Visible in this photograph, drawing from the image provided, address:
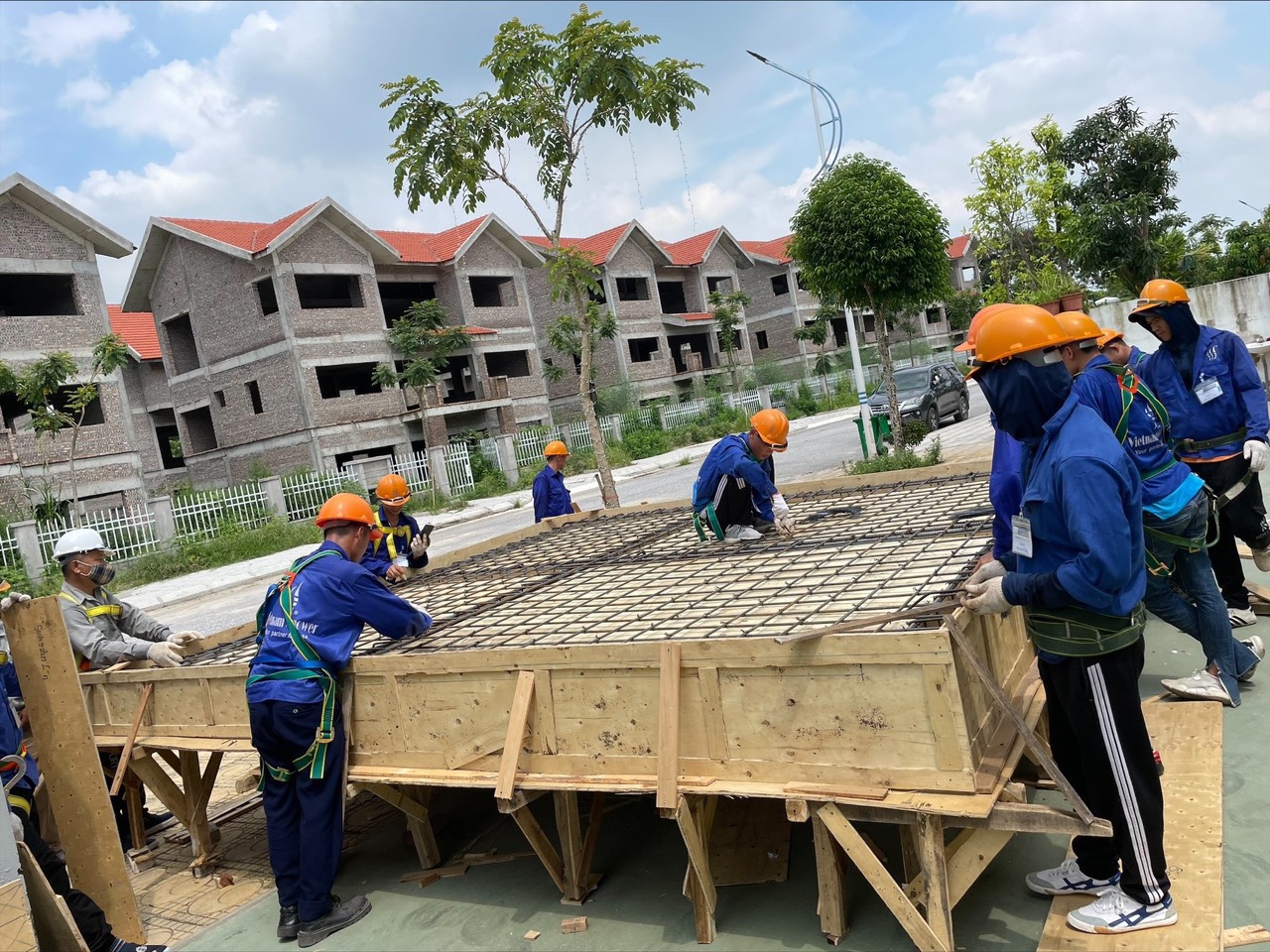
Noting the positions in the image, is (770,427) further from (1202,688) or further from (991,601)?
(991,601)

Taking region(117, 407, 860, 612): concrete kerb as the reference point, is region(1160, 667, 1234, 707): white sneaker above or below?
below

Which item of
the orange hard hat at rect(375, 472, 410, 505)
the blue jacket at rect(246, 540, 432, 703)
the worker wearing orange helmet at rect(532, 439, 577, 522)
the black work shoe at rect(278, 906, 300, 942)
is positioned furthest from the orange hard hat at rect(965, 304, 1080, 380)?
the worker wearing orange helmet at rect(532, 439, 577, 522)

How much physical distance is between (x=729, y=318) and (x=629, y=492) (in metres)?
20.6

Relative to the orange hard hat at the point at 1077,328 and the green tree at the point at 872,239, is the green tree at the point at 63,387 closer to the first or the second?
the green tree at the point at 872,239

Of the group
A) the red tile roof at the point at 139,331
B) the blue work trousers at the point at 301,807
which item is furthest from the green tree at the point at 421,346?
the blue work trousers at the point at 301,807

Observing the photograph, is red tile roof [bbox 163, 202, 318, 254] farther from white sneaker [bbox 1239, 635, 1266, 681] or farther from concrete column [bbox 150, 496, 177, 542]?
white sneaker [bbox 1239, 635, 1266, 681]

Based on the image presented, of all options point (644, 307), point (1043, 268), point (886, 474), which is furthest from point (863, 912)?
point (644, 307)

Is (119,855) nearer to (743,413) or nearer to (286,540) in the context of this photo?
(286,540)

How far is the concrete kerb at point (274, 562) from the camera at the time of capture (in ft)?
51.3

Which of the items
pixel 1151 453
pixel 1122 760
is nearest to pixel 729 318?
pixel 1151 453

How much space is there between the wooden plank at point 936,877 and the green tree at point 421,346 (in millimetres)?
24381

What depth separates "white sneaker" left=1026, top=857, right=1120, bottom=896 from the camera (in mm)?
2980

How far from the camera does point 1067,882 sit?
3047mm

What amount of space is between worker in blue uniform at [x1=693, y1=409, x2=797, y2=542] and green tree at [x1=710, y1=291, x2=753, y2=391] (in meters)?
31.7
